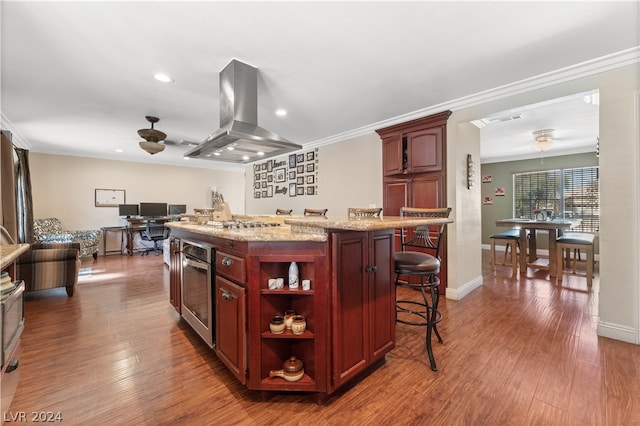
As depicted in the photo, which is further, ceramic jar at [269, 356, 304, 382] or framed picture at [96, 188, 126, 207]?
framed picture at [96, 188, 126, 207]

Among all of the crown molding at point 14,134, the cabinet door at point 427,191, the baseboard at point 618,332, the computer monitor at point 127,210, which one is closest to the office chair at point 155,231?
the computer monitor at point 127,210

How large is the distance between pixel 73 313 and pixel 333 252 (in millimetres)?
3142

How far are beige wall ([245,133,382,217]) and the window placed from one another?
368cm

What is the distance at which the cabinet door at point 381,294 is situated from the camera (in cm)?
171

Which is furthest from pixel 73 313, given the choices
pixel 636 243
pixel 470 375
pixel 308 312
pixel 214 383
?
pixel 636 243

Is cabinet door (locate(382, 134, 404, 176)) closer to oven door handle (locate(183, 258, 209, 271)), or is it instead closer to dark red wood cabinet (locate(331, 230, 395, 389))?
dark red wood cabinet (locate(331, 230, 395, 389))

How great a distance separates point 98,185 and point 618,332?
9.12m

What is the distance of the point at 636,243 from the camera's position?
218 cm

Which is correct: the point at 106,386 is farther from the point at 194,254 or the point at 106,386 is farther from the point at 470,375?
the point at 470,375

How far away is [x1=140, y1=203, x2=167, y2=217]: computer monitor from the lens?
6.75 m

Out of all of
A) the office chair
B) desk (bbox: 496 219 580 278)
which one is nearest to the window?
desk (bbox: 496 219 580 278)

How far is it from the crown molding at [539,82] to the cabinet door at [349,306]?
98.2 inches

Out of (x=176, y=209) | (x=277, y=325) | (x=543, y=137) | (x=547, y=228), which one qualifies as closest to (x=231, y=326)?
(x=277, y=325)

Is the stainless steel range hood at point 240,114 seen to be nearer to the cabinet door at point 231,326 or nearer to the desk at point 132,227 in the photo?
the cabinet door at point 231,326
